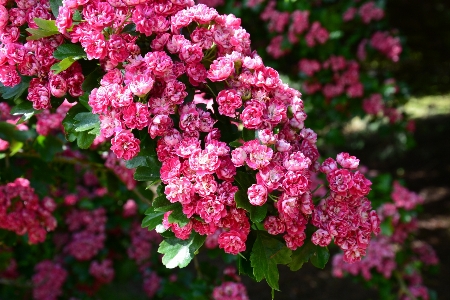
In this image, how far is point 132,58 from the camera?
1.44 metres

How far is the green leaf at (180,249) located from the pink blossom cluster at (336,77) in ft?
9.34

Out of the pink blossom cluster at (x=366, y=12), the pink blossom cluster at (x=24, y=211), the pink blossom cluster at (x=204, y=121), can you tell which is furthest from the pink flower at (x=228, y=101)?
the pink blossom cluster at (x=366, y=12)

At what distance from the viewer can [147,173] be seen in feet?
4.84

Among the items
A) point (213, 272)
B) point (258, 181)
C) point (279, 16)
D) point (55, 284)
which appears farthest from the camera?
point (279, 16)

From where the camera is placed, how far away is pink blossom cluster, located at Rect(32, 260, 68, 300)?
3.36 metres

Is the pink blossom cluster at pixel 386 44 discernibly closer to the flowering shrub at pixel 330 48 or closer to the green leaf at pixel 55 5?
the flowering shrub at pixel 330 48

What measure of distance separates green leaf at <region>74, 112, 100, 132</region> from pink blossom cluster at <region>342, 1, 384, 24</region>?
9.74 feet

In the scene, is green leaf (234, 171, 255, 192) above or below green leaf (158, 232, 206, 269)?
above

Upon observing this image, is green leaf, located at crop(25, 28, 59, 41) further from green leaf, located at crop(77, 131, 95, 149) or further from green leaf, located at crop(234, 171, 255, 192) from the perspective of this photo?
green leaf, located at crop(234, 171, 255, 192)

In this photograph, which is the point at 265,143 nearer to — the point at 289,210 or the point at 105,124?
the point at 289,210

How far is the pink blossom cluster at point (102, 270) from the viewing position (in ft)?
11.2

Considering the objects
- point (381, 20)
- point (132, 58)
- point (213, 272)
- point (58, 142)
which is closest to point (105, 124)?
point (132, 58)

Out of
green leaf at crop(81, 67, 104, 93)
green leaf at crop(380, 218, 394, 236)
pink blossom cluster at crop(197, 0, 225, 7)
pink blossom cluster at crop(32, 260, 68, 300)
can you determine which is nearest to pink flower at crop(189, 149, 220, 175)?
green leaf at crop(81, 67, 104, 93)

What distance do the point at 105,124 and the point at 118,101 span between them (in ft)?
0.34
